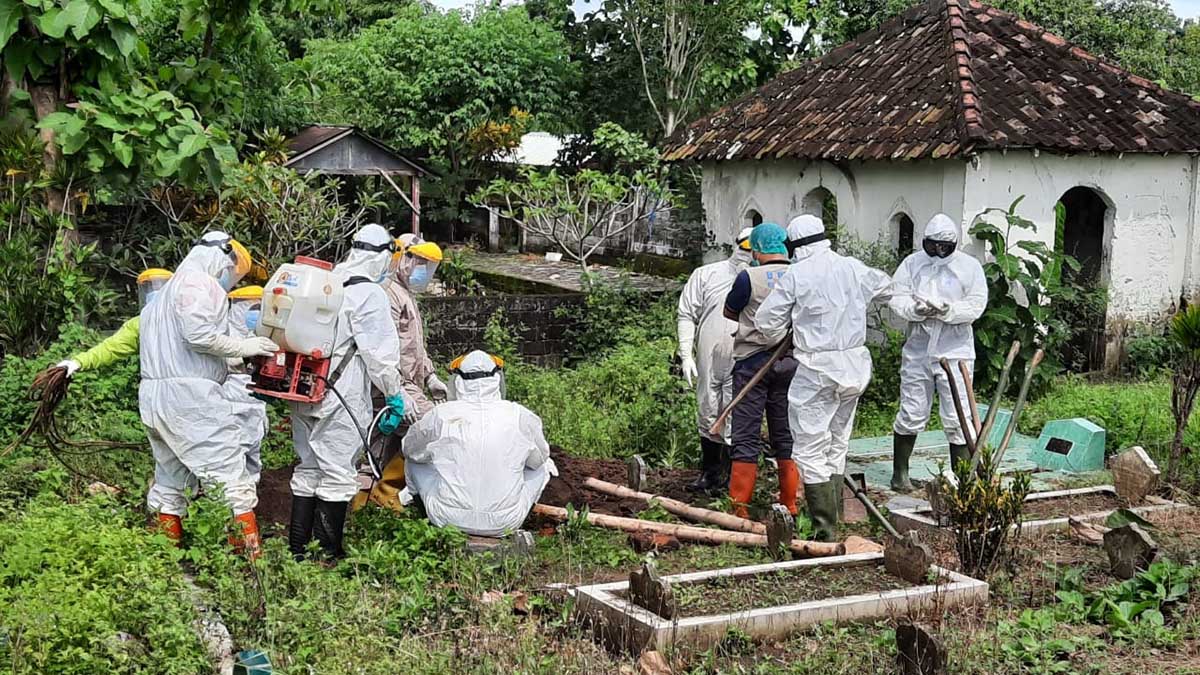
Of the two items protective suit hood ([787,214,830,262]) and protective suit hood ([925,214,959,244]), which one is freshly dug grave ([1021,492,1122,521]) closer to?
protective suit hood ([925,214,959,244])

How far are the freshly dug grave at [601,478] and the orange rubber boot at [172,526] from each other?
7.81 ft

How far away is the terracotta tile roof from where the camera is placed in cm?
1184

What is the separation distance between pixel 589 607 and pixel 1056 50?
10.2 metres

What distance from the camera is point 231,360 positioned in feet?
23.1

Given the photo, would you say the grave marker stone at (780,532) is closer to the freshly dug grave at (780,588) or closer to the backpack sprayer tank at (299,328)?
the freshly dug grave at (780,588)

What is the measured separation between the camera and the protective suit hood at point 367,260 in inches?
281

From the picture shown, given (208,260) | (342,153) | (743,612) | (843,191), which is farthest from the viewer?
(342,153)

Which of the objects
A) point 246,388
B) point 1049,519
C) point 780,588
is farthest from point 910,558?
point 246,388

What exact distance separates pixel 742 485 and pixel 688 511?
50cm

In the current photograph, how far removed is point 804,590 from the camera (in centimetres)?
630

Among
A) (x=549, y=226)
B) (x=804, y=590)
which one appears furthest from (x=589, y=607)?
(x=549, y=226)

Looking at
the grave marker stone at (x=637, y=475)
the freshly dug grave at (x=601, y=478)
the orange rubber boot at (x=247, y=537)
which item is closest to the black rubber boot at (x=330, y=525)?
the orange rubber boot at (x=247, y=537)

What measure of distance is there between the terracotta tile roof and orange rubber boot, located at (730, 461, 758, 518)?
4.63 meters

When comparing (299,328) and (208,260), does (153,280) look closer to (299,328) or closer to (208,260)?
(208,260)
